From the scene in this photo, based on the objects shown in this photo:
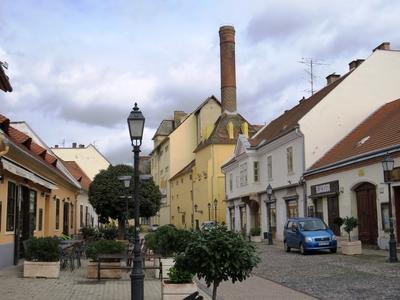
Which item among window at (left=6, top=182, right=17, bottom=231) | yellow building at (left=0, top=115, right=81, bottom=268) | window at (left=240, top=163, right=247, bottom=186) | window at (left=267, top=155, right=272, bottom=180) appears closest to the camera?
yellow building at (left=0, top=115, right=81, bottom=268)

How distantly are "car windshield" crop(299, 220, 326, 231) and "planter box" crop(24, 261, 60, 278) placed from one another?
1265 cm

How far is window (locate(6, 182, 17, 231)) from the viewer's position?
18578 mm

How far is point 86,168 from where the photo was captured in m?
68.0

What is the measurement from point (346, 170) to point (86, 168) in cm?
4575

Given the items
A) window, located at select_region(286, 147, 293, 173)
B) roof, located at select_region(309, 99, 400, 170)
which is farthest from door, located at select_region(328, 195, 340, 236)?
window, located at select_region(286, 147, 293, 173)

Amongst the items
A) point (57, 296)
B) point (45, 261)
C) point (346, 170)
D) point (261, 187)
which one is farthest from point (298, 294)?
point (261, 187)

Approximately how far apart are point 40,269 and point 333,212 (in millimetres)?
17558

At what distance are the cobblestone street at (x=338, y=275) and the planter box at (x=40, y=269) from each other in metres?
6.02

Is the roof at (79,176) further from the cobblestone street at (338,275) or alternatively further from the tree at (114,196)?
the cobblestone street at (338,275)

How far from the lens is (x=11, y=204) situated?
18.9 m

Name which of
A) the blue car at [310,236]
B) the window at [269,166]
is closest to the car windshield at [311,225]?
the blue car at [310,236]

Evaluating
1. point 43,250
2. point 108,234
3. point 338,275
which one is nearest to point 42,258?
point 43,250

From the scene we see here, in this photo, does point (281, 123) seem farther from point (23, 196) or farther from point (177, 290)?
point (177, 290)

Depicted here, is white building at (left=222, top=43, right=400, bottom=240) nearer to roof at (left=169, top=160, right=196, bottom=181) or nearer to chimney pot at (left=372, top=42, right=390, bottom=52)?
chimney pot at (left=372, top=42, right=390, bottom=52)
